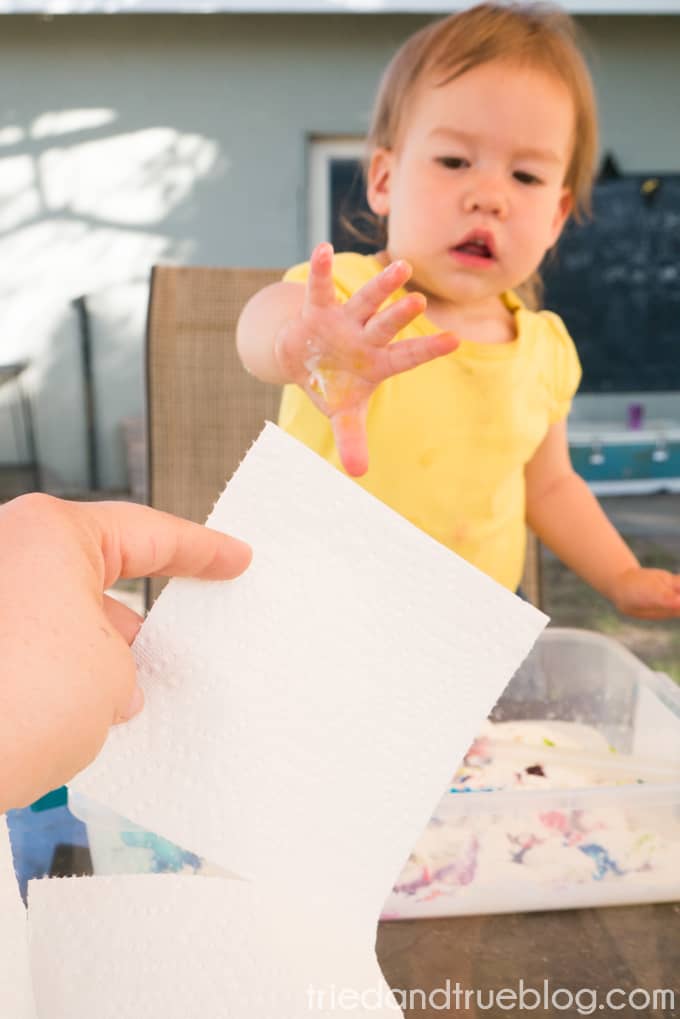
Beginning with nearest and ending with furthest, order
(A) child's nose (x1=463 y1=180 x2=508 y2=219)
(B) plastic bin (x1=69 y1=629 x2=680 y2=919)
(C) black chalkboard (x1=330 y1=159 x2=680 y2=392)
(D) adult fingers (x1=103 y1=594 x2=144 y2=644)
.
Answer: (D) adult fingers (x1=103 y1=594 x2=144 y2=644), (B) plastic bin (x1=69 y1=629 x2=680 y2=919), (A) child's nose (x1=463 y1=180 x2=508 y2=219), (C) black chalkboard (x1=330 y1=159 x2=680 y2=392)

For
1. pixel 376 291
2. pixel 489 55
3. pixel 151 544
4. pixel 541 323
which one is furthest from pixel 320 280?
pixel 541 323

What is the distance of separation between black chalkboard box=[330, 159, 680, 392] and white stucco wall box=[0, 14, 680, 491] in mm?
201

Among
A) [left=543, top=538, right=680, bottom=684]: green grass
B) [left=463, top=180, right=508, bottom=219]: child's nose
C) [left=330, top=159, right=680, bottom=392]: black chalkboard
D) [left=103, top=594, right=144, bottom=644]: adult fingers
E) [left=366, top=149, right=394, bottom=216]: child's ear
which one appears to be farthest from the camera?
[left=330, top=159, right=680, bottom=392]: black chalkboard

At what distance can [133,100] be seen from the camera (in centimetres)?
475

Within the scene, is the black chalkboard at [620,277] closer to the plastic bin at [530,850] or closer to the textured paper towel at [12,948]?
the plastic bin at [530,850]

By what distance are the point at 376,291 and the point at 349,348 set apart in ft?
0.16

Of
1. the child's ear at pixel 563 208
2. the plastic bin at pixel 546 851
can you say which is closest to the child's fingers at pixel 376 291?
the plastic bin at pixel 546 851

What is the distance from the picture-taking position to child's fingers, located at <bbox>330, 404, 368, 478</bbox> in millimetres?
476

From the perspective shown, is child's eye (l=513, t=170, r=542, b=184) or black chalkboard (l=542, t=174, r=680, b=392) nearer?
child's eye (l=513, t=170, r=542, b=184)

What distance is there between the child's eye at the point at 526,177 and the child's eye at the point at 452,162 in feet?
0.16

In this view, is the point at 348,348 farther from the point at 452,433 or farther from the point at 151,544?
the point at 452,433

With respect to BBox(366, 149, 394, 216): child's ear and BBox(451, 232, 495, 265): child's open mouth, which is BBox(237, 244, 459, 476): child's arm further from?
BBox(366, 149, 394, 216): child's ear

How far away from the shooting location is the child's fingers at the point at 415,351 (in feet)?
1.53

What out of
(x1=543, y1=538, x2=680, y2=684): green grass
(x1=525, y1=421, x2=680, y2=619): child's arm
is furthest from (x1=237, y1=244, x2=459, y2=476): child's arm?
(x1=543, y1=538, x2=680, y2=684): green grass
